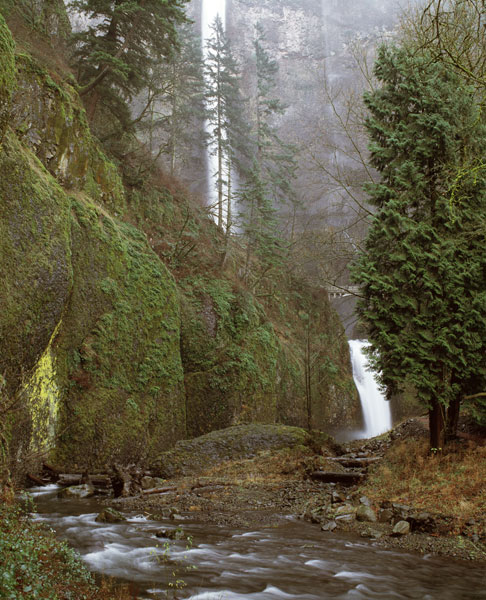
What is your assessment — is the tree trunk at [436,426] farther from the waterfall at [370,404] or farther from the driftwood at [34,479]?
the waterfall at [370,404]

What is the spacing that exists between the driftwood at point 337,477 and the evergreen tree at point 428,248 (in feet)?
7.01

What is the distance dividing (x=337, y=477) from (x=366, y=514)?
372 cm

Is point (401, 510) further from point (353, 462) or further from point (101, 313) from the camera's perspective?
point (101, 313)

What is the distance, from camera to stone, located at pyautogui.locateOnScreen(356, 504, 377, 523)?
8281mm

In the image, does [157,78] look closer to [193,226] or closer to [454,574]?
[193,226]

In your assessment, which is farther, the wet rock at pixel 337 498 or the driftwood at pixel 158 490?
the driftwood at pixel 158 490

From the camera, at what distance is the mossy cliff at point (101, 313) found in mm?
11062

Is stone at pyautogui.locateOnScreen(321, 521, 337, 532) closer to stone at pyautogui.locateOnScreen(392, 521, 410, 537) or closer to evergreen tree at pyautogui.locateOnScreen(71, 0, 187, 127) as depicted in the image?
stone at pyautogui.locateOnScreen(392, 521, 410, 537)

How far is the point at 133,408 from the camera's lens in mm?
14539

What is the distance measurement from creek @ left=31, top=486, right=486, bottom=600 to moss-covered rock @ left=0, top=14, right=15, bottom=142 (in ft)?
26.5

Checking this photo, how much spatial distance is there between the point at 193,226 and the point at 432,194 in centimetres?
1627

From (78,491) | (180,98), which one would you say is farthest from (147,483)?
(180,98)

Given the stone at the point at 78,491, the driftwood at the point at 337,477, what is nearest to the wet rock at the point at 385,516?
the driftwood at the point at 337,477

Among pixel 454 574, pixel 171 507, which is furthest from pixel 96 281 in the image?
pixel 454 574
